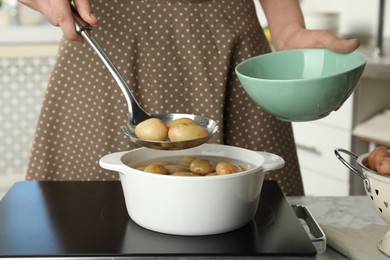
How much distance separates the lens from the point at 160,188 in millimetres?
706

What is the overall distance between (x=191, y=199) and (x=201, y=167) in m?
0.07

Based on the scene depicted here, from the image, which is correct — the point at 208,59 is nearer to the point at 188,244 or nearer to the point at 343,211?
the point at 343,211

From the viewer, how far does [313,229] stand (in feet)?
2.63

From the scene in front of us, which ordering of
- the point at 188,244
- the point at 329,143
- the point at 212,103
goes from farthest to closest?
1. the point at 329,143
2. the point at 212,103
3. the point at 188,244

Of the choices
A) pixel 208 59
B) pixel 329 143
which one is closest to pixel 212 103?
pixel 208 59

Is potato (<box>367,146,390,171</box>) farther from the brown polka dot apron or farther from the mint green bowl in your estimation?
the brown polka dot apron

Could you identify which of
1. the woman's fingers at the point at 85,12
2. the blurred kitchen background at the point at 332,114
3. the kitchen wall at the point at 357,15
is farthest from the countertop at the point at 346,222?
the kitchen wall at the point at 357,15

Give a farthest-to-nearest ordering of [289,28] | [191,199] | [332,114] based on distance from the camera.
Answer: [332,114] → [289,28] → [191,199]

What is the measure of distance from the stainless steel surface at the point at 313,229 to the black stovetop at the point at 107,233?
0.09ft

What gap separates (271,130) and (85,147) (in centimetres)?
35

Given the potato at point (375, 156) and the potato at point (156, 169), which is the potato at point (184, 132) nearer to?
the potato at point (156, 169)

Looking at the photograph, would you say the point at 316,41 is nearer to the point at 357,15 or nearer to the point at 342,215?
the point at 342,215

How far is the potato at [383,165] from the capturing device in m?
0.72

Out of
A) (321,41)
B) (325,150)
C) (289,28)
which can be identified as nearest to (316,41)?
(321,41)
